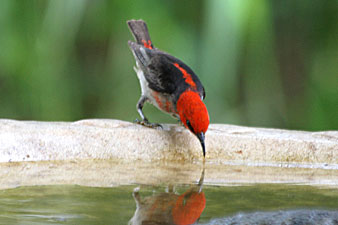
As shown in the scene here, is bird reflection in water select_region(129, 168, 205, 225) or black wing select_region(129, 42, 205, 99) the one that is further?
black wing select_region(129, 42, 205, 99)

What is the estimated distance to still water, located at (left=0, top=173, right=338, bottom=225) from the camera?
136cm

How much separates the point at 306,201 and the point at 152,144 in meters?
0.95

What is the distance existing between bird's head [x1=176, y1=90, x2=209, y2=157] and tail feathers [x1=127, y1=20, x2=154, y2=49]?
1.06 m

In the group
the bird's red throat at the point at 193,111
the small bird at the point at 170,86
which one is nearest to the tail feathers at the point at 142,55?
the small bird at the point at 170,86

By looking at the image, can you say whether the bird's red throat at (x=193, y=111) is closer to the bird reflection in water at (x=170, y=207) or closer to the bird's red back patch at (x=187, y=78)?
the bird's red back patch at (x=187, y=78)

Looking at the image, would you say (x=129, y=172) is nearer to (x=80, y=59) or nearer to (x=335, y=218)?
(x=335, y=218)

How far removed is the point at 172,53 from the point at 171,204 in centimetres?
278

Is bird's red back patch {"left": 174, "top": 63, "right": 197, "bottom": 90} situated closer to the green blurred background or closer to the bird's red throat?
the bird's red throat

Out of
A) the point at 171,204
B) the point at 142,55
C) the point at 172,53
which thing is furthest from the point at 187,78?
the point at 171,204

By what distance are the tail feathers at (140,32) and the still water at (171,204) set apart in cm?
200

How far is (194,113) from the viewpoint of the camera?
8.56 feet

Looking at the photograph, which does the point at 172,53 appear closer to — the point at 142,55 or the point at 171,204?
the point at 142,55

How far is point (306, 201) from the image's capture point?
1730 mm

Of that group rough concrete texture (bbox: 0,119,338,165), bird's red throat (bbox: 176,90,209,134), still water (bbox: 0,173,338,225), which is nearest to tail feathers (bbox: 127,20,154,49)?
bird's red throat (bbox: 176,90,209,134)
